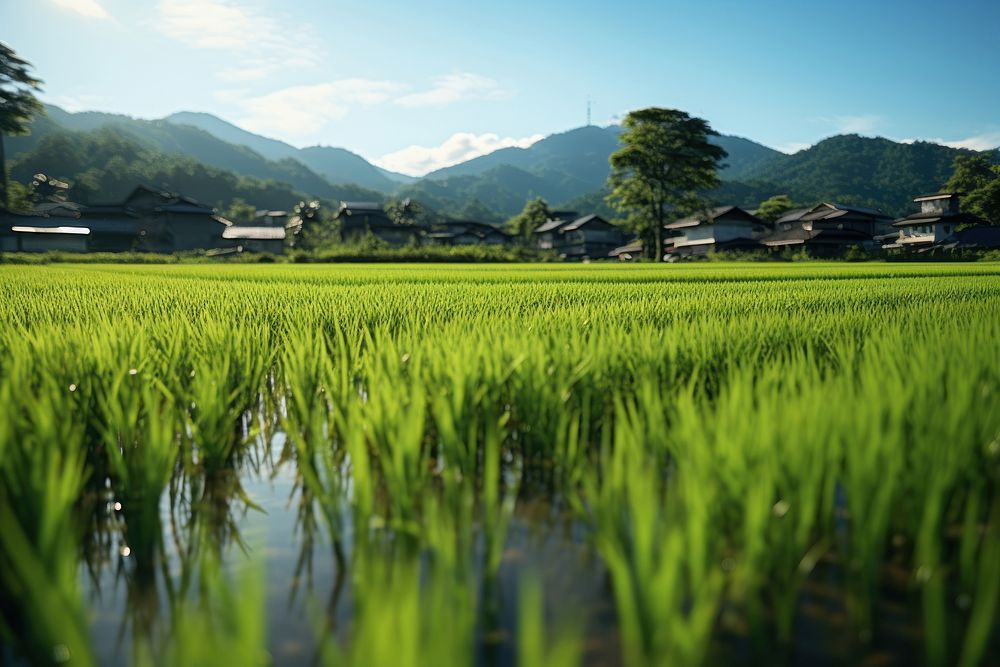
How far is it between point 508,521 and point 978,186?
200 ft

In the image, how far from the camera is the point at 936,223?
44625mm

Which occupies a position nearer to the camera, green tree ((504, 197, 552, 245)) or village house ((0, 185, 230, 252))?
village house ((0, 185, 230, 252))

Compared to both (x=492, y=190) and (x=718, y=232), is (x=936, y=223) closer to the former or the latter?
(x=718, y=232)

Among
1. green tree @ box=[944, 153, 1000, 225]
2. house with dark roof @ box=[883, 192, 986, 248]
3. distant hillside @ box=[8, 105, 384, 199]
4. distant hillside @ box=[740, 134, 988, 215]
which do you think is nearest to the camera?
house with dark roof @ box=[883, 192, 986, 248]

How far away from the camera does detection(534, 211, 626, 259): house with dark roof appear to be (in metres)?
56.8

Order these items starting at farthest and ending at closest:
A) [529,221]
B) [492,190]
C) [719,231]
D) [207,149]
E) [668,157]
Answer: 1. [492,190]
2. [207,149]
3. [529,221]
4. [719,231]
5. [668,157]

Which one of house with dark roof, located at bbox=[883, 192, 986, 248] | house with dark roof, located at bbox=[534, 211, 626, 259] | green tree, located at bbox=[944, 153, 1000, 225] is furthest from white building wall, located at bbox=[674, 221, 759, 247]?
green tree, located at bbox=[944, 153, 1000, 225]

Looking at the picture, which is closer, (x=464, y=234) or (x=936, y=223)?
(x=936, y=223)

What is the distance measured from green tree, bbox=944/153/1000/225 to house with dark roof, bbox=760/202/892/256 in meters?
6.28

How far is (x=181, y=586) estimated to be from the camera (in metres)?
1.41

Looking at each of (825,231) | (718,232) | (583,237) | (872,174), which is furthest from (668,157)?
(872,174)

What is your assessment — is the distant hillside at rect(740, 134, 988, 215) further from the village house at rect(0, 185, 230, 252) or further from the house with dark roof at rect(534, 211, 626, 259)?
the village house at rect(0, 185, 230, 252)

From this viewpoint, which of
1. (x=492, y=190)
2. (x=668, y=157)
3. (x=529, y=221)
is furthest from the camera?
(x=492, y=190)

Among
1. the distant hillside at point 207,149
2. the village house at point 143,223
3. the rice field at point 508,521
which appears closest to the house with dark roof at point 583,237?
the village house at point 143,223
